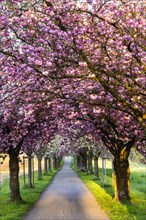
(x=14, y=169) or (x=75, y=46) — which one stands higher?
(x=75, y=46)

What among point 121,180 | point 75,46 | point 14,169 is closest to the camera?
point 75,46

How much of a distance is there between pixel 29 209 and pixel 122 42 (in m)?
12.2

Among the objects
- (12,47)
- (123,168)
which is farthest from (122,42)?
(123,168)

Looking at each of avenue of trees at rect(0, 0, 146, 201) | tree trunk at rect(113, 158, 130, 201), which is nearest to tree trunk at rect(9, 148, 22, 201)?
tree trunk at rect(113, 158, 130, 201)

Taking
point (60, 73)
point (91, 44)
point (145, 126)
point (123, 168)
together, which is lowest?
point (123, 168)

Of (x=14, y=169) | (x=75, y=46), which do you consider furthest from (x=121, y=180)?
(x=75, y=46)

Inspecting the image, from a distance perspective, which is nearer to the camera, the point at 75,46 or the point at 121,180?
the point at 75,46

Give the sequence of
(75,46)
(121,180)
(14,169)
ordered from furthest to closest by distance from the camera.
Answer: (14,169)
(121,180)
(75,46)

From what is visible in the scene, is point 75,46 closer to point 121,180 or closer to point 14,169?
point 121,180

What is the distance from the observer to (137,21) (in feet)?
36.5

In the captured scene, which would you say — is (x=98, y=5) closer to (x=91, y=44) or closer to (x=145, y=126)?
(x=91, y=44)

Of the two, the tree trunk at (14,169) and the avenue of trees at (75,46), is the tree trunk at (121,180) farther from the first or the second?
the avenue of trees at (75,46)

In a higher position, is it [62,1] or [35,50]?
[62,1]

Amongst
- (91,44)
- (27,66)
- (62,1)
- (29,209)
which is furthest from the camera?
(29,209)
